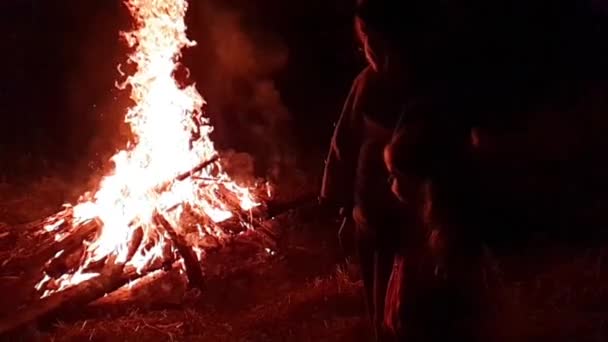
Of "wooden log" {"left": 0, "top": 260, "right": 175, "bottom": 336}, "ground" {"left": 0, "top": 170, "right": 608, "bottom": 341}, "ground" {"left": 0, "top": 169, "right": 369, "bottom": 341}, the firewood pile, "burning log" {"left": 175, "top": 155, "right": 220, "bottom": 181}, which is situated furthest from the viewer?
"burning log" {"left": 175, "top": 155, "right": 220, "bottom": 181}

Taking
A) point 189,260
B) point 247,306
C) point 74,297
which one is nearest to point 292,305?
point 247,306

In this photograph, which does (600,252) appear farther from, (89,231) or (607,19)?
(89,231)

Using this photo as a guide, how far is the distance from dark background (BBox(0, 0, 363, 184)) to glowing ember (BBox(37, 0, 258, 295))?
2.05 feet

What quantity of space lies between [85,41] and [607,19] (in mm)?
6249

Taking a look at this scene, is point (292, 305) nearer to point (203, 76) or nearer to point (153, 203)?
point (153, 203)

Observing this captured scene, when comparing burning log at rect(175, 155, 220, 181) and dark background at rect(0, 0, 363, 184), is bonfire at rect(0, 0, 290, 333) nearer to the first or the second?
burning log at rect(175, 155, 220, 181)

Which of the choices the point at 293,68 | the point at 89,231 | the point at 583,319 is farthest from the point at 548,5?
the point at 293,68

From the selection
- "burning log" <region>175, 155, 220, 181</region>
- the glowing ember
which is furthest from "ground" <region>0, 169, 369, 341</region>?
"burning log" <region>175, 155, 220, 181</region>

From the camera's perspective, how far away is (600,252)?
439 centimetres

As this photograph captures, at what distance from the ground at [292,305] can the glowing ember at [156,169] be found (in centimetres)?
38

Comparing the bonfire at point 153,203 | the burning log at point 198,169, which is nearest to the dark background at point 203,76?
the bonfire at point 153,203

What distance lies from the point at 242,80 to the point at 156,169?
5.88 feet

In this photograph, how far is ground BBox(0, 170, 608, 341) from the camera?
393cm

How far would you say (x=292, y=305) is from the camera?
A: 447 cm
